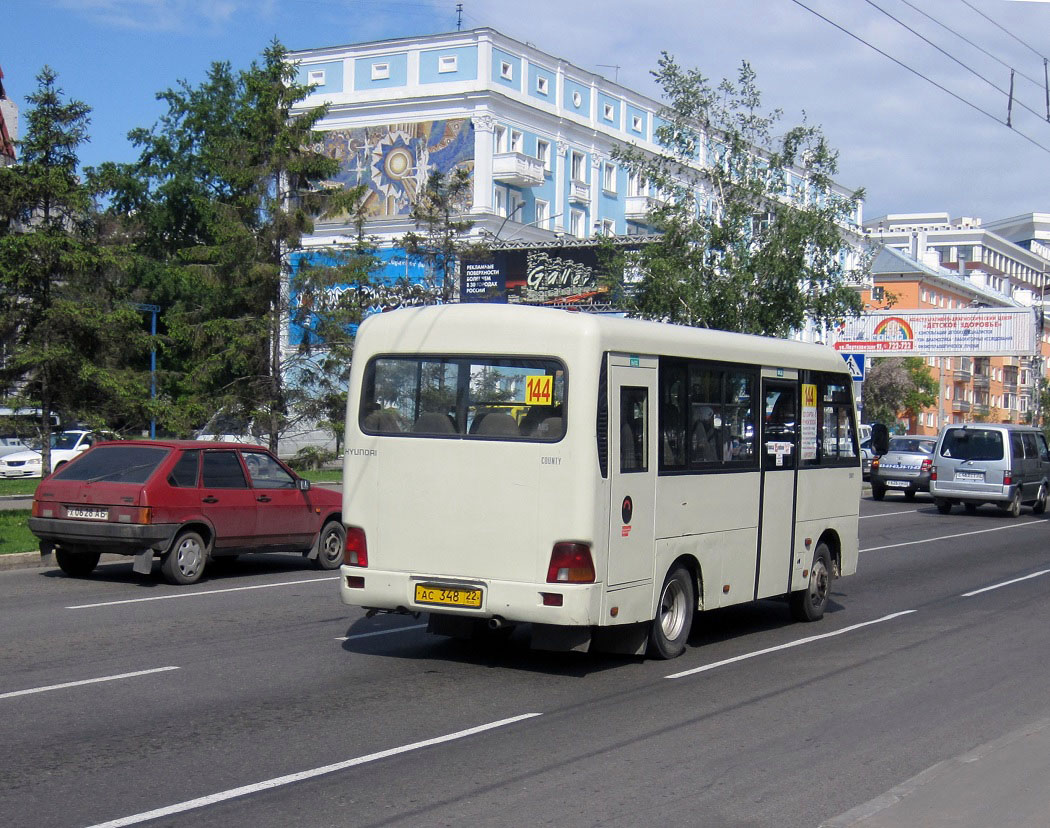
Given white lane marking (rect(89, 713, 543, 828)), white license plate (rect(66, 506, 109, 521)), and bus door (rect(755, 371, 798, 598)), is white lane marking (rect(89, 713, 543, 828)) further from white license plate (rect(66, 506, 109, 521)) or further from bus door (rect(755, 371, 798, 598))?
white license plate (rect(66, 506, 109, 521))

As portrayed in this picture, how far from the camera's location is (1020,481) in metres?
30.9

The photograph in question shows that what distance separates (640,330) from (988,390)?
10878cm

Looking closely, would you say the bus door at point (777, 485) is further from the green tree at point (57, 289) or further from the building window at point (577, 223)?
the building window at point (577, 223)

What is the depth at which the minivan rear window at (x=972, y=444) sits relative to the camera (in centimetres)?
3081

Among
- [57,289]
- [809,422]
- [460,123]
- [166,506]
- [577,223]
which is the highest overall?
[460,123]

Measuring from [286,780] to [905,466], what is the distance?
31469mm

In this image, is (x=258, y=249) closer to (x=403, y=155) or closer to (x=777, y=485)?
(x=777, y=485)

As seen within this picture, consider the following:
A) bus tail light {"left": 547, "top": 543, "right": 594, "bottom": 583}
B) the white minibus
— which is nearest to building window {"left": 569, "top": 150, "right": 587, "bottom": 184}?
the white minibus

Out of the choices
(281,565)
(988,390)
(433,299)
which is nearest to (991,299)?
(988,390)

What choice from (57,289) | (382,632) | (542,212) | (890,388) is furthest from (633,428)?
(890,388)

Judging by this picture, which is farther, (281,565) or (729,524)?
(281,565)

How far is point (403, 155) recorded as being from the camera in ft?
185

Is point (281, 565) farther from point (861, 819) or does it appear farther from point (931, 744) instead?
point (861, 819)

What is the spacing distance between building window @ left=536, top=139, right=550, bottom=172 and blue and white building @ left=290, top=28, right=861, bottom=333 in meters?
0.05
